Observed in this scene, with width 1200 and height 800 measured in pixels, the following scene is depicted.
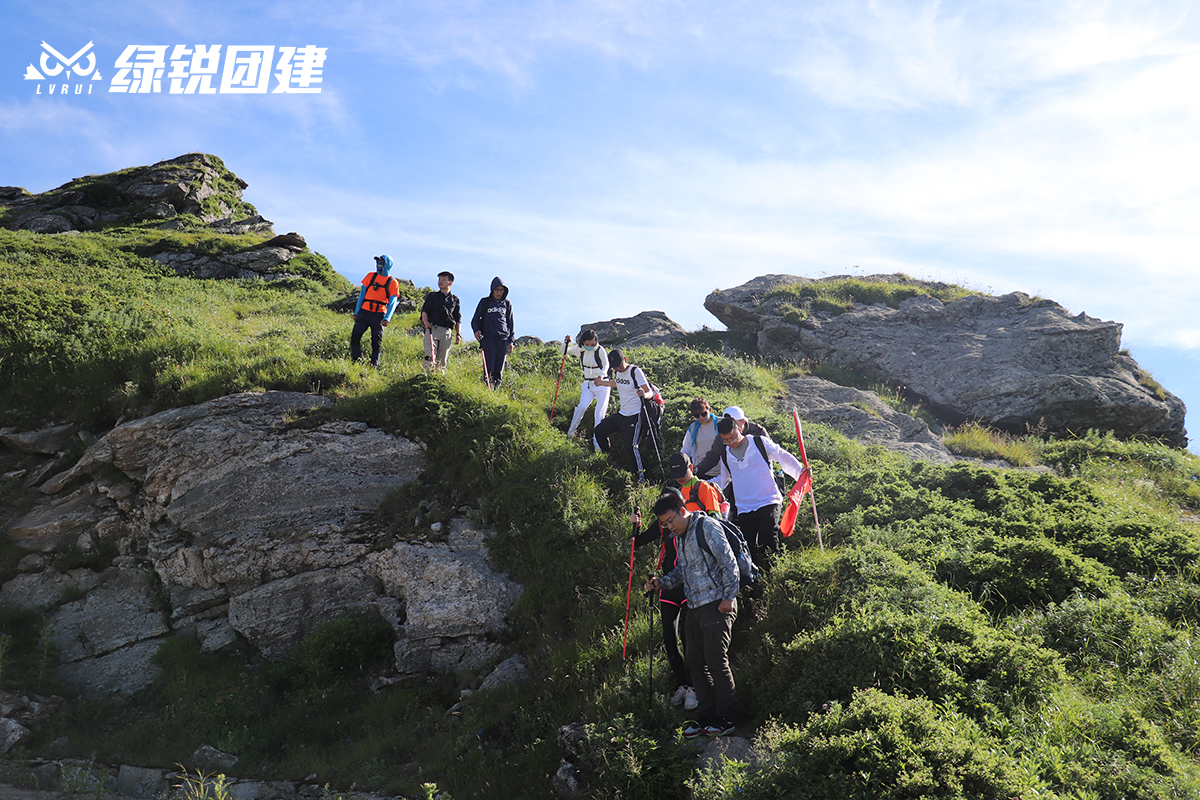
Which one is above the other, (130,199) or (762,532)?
(130,199)

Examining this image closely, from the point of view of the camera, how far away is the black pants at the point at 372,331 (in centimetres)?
1350

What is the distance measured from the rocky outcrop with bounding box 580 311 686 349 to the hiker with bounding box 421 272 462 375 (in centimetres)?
1237

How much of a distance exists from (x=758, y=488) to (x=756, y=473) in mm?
209

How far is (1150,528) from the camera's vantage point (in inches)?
355

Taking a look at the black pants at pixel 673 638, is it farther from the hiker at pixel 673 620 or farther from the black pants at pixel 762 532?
the black pants at pixel 762 532

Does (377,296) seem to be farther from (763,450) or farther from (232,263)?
(232,263)

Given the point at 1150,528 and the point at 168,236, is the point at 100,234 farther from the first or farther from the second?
the point at 1150,528

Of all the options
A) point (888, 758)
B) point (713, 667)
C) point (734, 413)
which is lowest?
point (713, 667)

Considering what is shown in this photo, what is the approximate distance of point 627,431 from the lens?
38.4 feet

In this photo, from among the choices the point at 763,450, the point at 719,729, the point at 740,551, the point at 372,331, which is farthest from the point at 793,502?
the point at 372,331

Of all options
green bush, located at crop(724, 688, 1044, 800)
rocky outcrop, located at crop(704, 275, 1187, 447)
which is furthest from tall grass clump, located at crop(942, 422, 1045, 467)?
green bush, located at crop(724, 688, 1044, 800)

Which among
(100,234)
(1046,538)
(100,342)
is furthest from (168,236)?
(1046,538)

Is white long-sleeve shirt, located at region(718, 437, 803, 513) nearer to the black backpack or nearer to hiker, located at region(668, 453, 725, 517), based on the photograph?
the black backpack

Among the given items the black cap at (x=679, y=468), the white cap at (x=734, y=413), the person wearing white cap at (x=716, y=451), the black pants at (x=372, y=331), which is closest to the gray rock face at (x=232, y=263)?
the black pants at (x=372, y=331)
